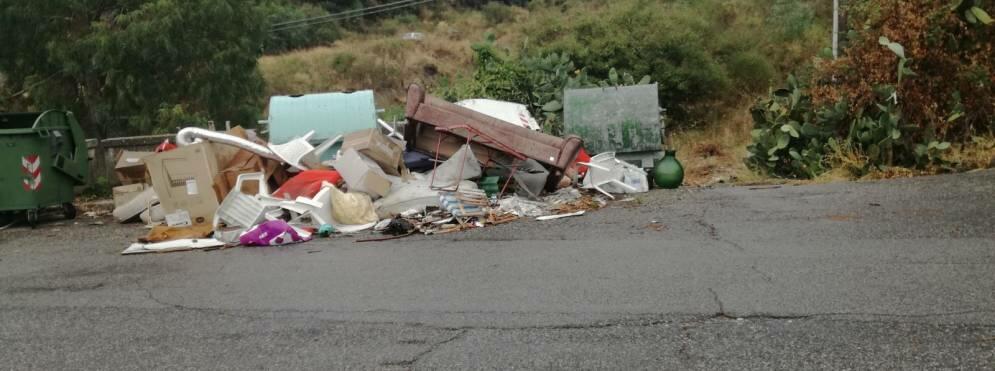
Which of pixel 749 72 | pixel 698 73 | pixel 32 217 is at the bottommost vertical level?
pixel 749 72

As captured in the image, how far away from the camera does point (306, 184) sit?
10688mm

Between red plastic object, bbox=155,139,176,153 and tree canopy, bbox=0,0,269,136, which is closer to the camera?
red plastic object, bbox=155,139,176,153

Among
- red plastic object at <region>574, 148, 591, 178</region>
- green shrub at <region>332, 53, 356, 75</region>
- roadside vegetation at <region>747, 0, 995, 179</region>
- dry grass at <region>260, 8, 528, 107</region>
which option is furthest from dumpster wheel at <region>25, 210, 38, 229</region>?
green shrub at <region>332, 53, 356, 75</region>

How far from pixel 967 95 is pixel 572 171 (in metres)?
5.43

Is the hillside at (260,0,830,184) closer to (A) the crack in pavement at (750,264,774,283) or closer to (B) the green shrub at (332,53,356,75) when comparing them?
(A) the crack in pavement at (750,264,774,283)

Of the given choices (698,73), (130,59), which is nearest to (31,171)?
(130,59)

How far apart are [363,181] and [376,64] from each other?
2985 centimetres

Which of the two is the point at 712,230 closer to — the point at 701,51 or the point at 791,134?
the point at 791,134

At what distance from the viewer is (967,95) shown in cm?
1223

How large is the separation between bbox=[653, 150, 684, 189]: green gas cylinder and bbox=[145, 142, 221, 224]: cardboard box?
581cm

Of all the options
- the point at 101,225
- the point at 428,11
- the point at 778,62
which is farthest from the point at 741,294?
the point at 428,11

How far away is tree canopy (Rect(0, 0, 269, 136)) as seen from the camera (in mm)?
17891

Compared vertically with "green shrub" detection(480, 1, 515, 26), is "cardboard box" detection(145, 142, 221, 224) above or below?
above

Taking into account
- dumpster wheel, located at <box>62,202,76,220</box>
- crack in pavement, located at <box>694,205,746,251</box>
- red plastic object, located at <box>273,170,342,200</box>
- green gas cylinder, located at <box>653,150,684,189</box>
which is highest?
red plastic object, located at <box>273,170,342,200</box>
